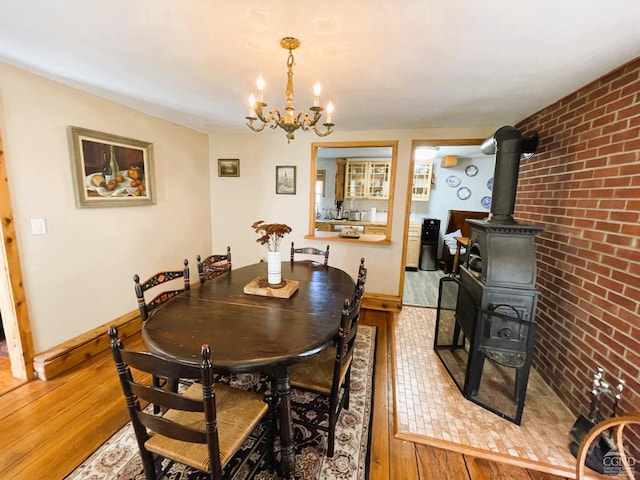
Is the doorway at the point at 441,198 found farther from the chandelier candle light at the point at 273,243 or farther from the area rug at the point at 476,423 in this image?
the chandelier candle light at the point at 273,243

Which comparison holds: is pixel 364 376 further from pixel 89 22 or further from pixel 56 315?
pixel 89 22

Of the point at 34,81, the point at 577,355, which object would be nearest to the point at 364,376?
the point at 577,355

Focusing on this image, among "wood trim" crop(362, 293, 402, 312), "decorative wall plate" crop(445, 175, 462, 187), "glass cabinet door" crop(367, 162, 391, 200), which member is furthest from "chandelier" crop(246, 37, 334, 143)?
"decorative wall plate" crop(445, 175, 462, 187)

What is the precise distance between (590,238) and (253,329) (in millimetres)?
2203

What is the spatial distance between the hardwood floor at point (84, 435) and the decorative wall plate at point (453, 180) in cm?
475

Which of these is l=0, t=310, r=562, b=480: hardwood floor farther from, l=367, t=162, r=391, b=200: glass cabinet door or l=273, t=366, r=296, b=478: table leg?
l=367, t=162, r=391, b=200: glass cabinet door

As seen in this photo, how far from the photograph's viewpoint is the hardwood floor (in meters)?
1.49

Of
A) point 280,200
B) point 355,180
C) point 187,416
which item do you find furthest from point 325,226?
point 187,416

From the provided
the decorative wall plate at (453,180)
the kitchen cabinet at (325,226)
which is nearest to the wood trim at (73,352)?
the kitchen cabinet at (325,226)

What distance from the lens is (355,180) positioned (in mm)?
6199

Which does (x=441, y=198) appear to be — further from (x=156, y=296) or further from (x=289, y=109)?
(x=156, y=296)

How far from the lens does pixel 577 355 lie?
1887mm

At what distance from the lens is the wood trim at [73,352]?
6.84 feet

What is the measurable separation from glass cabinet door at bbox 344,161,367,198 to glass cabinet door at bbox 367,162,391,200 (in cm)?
13
